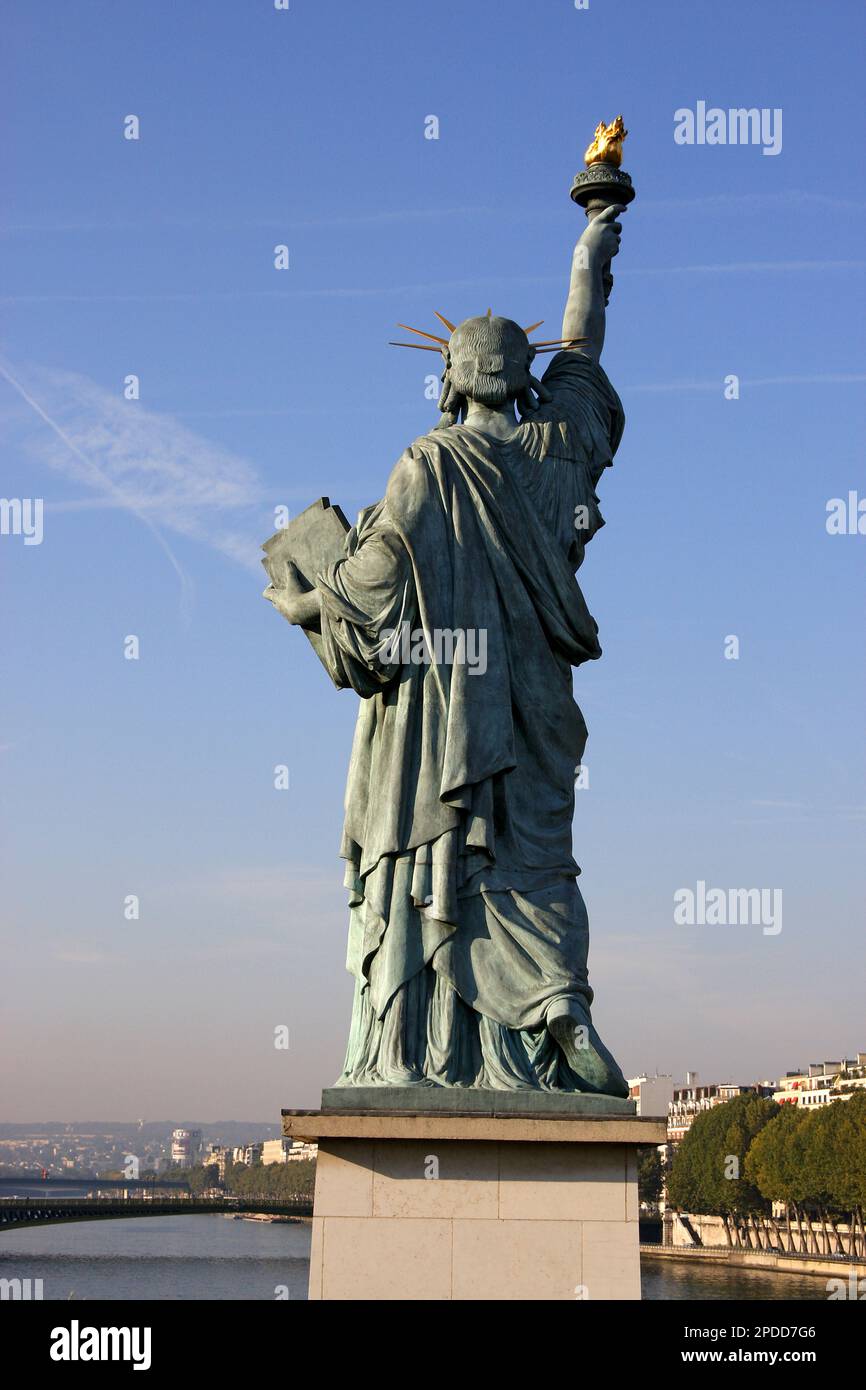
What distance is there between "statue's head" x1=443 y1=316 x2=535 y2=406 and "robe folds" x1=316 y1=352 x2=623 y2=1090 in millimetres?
267

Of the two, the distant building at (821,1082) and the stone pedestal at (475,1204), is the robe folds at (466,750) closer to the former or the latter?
the stone pedestal at (475,1204)

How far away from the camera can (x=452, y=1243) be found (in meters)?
8.49

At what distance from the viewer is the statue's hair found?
33.7 feet

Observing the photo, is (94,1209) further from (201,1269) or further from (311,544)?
(311,544)

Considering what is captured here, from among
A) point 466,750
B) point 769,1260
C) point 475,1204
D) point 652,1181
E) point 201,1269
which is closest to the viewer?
point 475,1204

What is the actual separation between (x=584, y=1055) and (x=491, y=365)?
4.24 metres

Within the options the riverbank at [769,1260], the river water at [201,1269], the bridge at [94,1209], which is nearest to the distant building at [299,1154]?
the river water at [201,1269]

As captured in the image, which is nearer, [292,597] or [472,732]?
[472,732]

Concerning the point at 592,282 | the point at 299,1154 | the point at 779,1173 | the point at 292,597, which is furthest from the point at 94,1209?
the point at 592,282

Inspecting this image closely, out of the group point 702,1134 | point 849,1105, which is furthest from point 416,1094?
point 702,1134

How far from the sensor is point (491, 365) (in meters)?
10.3

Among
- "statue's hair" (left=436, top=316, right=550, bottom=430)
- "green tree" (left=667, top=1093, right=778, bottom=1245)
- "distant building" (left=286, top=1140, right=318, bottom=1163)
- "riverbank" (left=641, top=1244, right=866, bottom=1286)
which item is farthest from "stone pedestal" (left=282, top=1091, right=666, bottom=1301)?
"distant building" (left=286, top=1140, right=318, bottom=1163)

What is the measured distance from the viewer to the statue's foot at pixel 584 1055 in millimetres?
8930

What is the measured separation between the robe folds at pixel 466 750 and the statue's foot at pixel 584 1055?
0.08 meters
